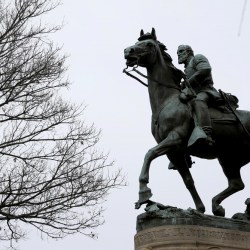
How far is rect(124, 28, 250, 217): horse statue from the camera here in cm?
960

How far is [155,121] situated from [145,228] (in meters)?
1.81

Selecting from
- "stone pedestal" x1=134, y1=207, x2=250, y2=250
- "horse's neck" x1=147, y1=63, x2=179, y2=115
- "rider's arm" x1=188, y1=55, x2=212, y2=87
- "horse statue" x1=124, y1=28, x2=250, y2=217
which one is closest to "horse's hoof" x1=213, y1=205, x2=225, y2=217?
"horse statue" x1=124, y1=28, x2=250, y2=217

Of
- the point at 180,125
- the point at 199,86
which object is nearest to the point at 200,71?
the point at 199,86

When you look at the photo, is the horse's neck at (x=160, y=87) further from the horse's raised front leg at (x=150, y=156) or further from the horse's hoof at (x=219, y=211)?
the horse's hoof at (x=219, y=211)

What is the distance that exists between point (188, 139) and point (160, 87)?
41.5 inches

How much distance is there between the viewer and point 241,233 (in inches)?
365

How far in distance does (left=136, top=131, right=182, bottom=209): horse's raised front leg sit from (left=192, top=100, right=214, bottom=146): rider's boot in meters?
0.42

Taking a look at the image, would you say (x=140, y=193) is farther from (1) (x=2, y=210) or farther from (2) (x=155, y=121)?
(1) (x=2, y=210)

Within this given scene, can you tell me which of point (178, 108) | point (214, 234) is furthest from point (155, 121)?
point (214, 234)

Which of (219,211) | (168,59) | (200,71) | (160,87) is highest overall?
(168,59)

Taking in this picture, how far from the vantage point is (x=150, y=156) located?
9.23m

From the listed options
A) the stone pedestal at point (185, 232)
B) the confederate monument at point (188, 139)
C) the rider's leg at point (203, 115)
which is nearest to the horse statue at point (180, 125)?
the confederate monument at point (188, 139)

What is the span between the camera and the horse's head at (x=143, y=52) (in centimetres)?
996

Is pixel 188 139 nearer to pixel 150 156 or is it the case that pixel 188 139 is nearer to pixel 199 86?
pixel 150 156
